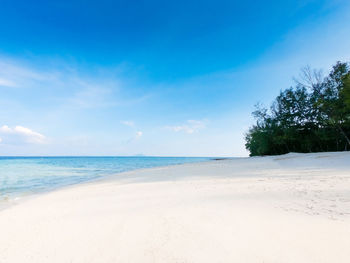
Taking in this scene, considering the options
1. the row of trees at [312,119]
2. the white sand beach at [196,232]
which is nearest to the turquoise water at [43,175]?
the white sand beach at [196,232]

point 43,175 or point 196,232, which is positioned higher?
point 196,232

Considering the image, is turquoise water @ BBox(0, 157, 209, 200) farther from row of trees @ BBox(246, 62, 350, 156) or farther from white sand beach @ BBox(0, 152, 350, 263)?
row of trees @ BBox(246, 62, 350, 156)

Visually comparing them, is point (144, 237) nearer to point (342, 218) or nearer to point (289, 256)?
point (289, 256)

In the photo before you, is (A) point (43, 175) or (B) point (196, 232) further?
(A) point (43, 175)

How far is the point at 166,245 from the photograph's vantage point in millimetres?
2393

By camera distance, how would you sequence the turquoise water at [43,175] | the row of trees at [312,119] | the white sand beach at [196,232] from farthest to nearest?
the row of trees at [312,119]
the turquoise water at [43,175]
the white sand beach at [196,232]

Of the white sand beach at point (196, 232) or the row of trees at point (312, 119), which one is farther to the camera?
the row of trees at point (312, 119)

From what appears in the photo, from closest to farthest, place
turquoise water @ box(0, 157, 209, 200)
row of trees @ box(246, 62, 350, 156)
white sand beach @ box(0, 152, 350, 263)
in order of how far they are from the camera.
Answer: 1. white sand beach @ box(0, 152, 350, 263)
2. turquoise water @ box(0, 157, 209, 200)
3. row of trees @ box(246, 62, 350, 156)

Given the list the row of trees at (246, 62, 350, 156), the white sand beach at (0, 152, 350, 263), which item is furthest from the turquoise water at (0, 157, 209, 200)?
the row of trees at (246, 62, 350, 156)

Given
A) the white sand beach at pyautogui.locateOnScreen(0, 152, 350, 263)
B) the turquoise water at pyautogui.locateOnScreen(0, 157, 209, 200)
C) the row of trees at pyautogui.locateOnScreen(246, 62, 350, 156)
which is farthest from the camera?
the row of trees at pyautogui.locateOnScreen(246, 62, 350, 156)

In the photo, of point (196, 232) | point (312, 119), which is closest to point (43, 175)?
point (196, 232)

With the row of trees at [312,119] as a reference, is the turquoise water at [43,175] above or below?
below

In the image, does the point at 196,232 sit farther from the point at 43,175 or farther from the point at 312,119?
the point at 312,119

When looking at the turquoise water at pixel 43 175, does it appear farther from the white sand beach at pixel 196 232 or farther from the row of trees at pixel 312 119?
the row of trees at pixel 312 119
